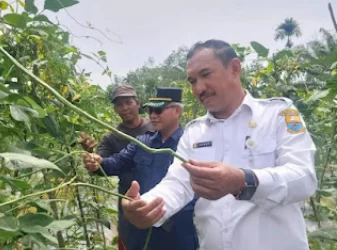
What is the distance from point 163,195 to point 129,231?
1.16 meters

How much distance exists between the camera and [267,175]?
1.07 metres

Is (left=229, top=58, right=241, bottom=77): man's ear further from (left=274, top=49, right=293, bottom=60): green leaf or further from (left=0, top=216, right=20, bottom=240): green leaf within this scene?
(left=0, top=216, right=20, bottom=240): green leaf

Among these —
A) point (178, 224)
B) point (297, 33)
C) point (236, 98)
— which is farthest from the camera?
point (297, 33)

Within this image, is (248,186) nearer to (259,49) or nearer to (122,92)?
(259,49)

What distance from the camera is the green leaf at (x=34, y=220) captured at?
0.75m

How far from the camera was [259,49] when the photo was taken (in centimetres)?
192

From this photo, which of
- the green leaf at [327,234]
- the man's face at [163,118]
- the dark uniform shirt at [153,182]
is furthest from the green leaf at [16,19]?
the man's face at [163,118]

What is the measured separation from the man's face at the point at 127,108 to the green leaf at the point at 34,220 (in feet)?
6.20

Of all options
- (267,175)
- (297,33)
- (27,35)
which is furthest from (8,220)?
(297,33)

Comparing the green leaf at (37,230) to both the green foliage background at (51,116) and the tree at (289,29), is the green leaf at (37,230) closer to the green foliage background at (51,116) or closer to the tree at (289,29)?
the green foliage background at (51,116)

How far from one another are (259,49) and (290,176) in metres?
0.94

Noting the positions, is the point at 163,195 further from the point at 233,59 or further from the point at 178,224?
the point at 178,224

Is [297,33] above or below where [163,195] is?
above

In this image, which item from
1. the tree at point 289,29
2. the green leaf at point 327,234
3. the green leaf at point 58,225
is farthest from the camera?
the tree at point 289,29
